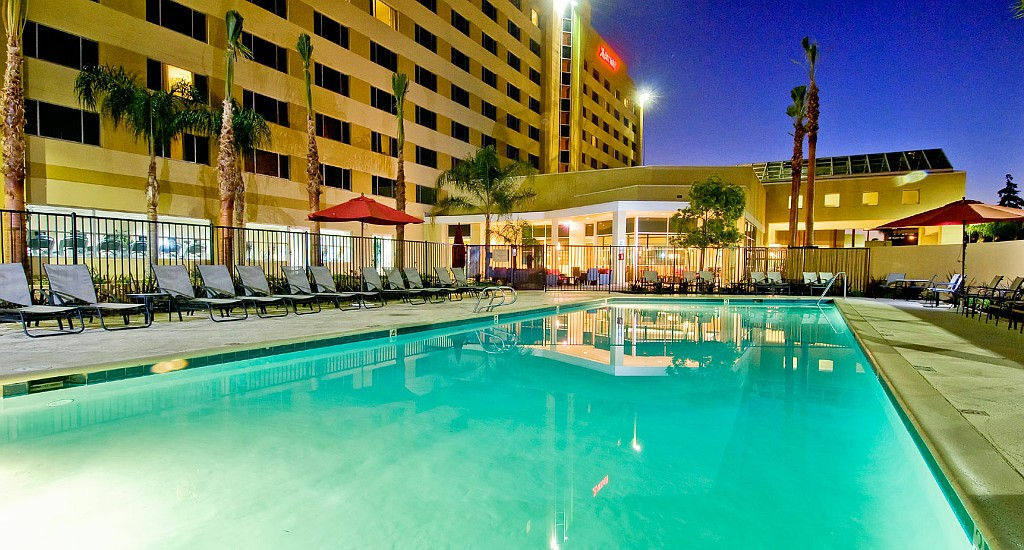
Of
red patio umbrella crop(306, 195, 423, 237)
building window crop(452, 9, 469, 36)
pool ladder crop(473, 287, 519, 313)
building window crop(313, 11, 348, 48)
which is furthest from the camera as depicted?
building window crop(452, 9, 469, 36)

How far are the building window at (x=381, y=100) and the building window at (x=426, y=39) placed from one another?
396 cm

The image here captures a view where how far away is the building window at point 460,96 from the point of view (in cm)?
3158

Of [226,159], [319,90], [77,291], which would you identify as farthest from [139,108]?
[77,291]

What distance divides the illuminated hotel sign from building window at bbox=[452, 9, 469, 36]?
19767mm

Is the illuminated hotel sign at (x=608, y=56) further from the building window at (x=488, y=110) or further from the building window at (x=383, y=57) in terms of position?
the building window at (x=383, y=57)

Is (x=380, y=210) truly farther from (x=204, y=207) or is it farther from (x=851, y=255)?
(x=851, y=255)

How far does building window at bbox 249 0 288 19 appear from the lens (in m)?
21.2

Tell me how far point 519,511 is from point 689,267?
1941cm

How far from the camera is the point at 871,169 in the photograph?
3366cm

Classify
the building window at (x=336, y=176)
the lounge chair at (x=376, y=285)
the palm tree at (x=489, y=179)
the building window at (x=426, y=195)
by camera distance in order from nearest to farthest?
the lounge chair at (x=376, y=285)
the palm tree at (x=489, y=179)
the building window at (x=336, y=176)
the building window at (x=426, y=195)

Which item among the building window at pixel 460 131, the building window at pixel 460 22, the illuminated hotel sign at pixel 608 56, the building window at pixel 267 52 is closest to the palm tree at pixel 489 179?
the building window at pixel 267 52

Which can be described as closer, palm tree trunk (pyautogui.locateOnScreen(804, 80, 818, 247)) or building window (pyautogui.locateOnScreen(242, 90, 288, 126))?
building window (pyautogui.locateOnScreen(242, 90, 288, 126))

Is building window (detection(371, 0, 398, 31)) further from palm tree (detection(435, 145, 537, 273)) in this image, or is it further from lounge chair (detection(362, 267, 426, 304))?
lounge chair (detection(362, 267, 426, 304))

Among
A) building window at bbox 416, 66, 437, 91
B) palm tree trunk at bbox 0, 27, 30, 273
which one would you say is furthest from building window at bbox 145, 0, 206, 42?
building window at bbox 416, 66, 437, 91
